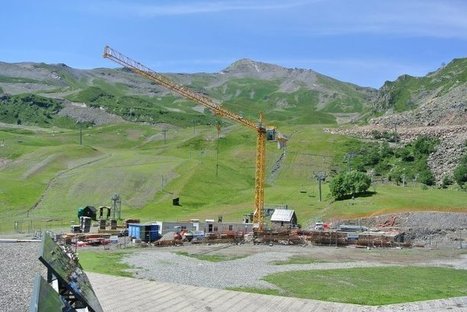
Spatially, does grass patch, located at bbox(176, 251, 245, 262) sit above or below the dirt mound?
below

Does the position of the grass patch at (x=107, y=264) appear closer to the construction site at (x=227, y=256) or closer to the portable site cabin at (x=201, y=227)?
the construction site at (x=227, y=256)

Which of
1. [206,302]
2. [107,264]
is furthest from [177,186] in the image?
[206,302]

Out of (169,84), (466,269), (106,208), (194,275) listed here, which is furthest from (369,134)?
(194,275)

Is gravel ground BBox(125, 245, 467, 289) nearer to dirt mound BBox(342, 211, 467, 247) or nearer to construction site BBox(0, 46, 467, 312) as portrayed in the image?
construction site BBox(0, 46, 467, 312)

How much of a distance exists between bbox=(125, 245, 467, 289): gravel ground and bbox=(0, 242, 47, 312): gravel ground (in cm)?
843

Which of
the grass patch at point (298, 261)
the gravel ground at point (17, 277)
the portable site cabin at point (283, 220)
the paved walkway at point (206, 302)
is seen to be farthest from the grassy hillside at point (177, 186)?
the paved walkway at point (206, 302)

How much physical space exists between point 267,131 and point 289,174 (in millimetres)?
40677

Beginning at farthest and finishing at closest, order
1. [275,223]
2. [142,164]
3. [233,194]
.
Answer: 1. [142,164]
2. [233,194]
3. [275,223]

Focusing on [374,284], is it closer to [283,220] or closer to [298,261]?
[298,261]

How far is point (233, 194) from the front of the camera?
416 ft

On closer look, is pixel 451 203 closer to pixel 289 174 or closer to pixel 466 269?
pixel 466 269

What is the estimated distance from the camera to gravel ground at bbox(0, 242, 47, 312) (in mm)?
22016

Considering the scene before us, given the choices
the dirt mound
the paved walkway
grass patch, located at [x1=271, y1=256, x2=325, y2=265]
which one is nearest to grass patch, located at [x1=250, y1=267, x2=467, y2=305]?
the paved walkway

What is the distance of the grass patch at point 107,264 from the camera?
4275 cm
